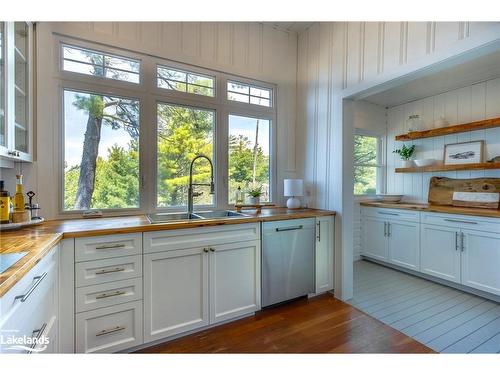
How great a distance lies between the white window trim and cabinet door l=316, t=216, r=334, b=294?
0.76m

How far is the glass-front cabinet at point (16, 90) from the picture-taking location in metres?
1.44

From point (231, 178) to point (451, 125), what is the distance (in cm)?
323

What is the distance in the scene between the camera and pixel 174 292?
72.4 inches

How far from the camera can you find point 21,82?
5.78ft

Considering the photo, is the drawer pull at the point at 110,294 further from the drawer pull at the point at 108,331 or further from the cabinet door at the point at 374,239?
the cabinet door at the point at 374,239

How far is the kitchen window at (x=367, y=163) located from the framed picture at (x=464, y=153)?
95 centimetres

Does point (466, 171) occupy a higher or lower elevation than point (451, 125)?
lower

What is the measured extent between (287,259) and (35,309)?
185 centimetres

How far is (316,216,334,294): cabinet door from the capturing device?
8.46ft

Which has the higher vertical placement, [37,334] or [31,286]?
[31,286]

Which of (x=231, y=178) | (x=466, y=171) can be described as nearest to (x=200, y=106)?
(x=231, y=178)

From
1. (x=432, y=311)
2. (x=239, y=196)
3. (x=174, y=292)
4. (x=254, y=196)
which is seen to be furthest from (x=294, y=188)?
(x=432, y=311)

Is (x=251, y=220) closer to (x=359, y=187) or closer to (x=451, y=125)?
(x=359, y=187)

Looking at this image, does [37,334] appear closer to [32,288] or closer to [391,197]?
[32,288]
